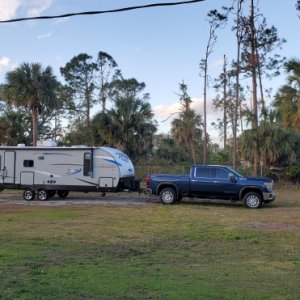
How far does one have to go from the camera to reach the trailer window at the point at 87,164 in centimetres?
2328

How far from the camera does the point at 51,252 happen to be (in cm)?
1015

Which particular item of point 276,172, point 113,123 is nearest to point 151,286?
point 276,172

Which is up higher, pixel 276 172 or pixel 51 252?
pixel 276 172

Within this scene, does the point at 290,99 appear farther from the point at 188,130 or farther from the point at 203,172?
the point at 188,130

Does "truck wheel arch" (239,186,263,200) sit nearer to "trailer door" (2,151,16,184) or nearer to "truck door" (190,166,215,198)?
"truck door" (190,166,215,198)

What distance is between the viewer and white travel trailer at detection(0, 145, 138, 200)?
75.9ft

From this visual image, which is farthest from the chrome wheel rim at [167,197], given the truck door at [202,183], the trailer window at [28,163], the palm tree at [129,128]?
the palm tree at [129,128]

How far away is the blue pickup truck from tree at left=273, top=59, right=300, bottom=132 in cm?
869

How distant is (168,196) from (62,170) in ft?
17.2

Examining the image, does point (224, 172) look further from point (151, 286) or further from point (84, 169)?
point (151, 286)

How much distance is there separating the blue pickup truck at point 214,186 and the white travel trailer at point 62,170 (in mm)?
1979

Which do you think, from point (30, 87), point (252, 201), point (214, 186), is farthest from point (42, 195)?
point (30, 87)

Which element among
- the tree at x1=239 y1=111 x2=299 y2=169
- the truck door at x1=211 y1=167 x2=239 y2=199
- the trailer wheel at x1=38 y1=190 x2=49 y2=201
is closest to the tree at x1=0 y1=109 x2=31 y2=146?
the tree at x1=239 y1=111 x2=299 y2=169

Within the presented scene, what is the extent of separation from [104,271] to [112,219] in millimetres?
8394
